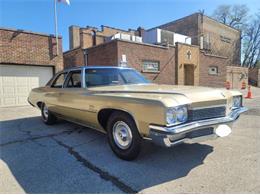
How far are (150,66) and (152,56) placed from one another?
2.49 ft

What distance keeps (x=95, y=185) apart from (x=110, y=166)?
0.56 metres

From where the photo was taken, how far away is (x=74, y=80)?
4.91m

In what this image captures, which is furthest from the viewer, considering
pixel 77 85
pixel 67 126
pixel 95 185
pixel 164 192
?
pixel 67 126

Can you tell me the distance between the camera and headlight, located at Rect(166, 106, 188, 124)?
2.67m

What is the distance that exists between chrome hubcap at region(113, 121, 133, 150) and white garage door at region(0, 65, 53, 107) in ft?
29.2

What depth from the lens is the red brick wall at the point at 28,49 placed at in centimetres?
998

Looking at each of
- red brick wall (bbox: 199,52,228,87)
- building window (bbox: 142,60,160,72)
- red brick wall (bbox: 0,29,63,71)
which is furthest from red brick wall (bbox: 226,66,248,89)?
red brick wall (bbox: 0,29,63,71)

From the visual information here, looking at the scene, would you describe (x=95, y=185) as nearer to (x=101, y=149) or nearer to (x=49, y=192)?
(x=49, y=192)

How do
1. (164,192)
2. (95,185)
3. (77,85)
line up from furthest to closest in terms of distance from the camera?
(77,85) < (95,185) < (164,192)

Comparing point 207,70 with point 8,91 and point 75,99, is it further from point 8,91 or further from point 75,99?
point 75,99

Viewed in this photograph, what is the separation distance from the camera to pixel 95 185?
265 centimetres

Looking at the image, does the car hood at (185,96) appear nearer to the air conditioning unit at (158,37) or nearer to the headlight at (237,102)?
the headlight at (237,102)

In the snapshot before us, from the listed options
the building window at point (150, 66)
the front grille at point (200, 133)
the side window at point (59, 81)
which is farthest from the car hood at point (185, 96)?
the building window at point (150, 66)

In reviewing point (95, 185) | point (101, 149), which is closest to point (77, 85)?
point (101, 149)
